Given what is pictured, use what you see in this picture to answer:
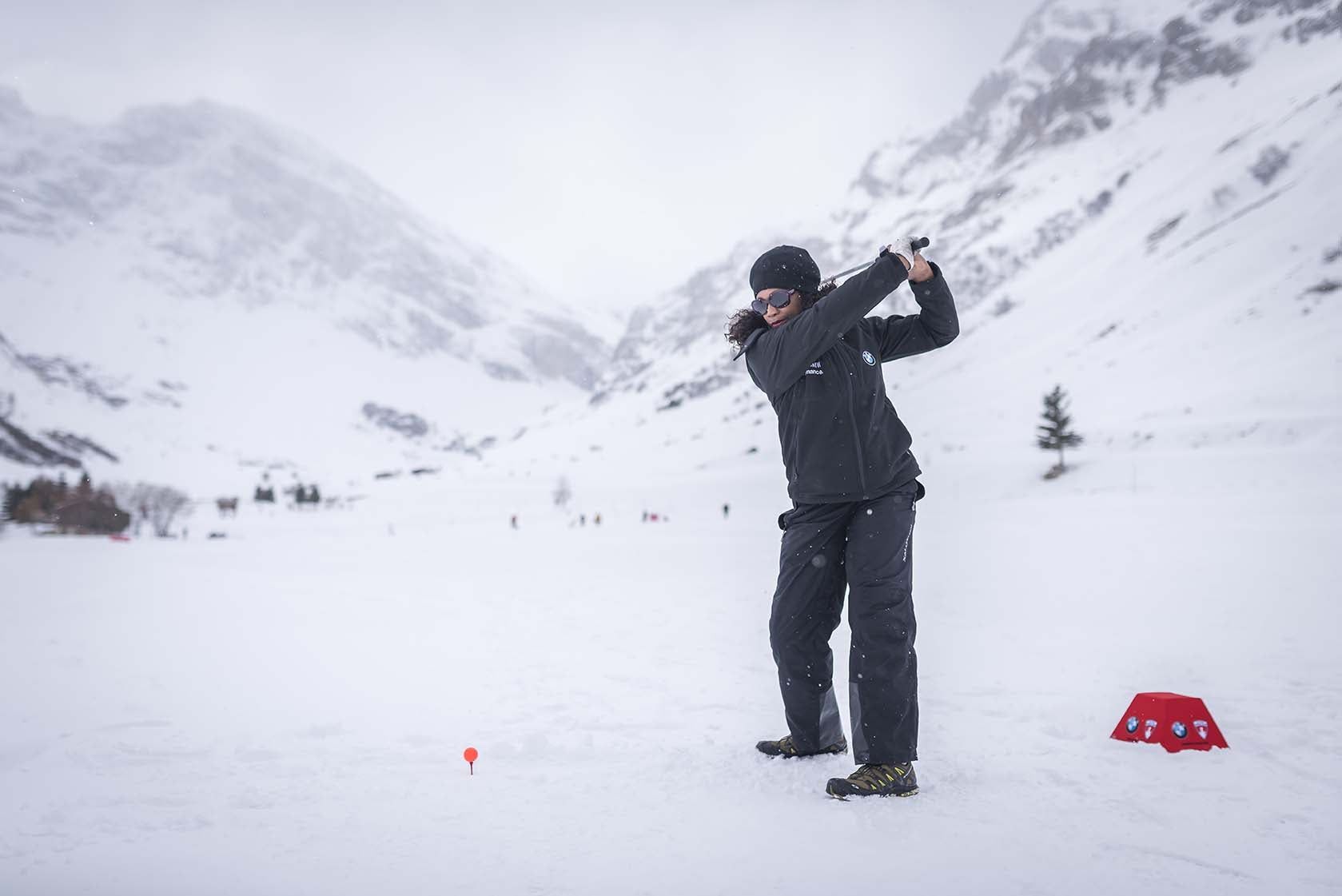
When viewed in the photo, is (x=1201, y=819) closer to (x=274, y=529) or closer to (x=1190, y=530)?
(x=1190, y=530)

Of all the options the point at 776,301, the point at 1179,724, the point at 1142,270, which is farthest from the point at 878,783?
the point at 1142,270

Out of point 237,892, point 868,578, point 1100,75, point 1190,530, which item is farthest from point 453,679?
point 1100,75

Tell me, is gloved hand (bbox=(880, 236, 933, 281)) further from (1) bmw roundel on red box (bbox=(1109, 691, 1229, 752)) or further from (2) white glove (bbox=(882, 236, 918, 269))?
(1) bmw roundel on red box (bbox=(1109, 691, 1229, 752))

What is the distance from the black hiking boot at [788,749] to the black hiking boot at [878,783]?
0.48 metres

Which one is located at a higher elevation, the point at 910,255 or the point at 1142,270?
the point at 1142,270

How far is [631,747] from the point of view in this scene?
3.64 m

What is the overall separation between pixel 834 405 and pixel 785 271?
0.72m

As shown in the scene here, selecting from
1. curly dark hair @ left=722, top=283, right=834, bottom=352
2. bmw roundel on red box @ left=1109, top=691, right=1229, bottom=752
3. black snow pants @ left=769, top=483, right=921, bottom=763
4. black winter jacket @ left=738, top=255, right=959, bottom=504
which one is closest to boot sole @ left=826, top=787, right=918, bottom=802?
black snow pants @ left=769, top=483, right=921, bottom=763

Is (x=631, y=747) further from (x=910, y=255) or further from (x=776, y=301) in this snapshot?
(x=910, y=255)

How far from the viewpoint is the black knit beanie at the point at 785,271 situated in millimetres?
3496

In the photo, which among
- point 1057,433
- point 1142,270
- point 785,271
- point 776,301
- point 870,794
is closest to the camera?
point 870,794

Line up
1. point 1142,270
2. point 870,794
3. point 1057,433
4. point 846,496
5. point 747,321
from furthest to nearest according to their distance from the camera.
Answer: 1. point 1142,270
2. point 1057,433
3. point 747,321
4. point 846,496
5. point 870,794

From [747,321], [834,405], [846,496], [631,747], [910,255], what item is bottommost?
[631,747]

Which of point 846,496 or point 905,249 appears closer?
point 905,249
